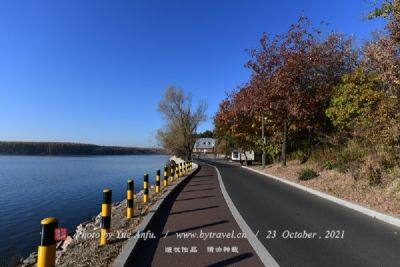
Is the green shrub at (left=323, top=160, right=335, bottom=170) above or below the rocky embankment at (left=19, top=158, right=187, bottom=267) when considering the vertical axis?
above

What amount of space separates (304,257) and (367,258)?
40.2 inches

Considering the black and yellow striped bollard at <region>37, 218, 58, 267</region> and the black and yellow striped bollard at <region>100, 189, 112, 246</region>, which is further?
the black and yellow striped bollard at <region>100, 189, 112, 246</region>

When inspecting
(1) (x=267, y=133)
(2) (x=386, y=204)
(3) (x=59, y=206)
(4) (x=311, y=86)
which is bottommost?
(3) (x=59, y=206)

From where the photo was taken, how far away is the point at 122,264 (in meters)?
5.69

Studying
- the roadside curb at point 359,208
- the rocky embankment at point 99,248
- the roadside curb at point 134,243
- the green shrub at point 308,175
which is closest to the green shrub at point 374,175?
the roadside curb at point 359,208

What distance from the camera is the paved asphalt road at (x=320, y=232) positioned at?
6384 mm

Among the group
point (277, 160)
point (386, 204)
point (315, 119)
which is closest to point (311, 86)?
point (315, 119)

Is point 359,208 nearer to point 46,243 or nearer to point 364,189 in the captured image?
point 364,189

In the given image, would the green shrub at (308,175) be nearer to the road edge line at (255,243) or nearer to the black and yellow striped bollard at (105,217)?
the road edge line at (255,243)

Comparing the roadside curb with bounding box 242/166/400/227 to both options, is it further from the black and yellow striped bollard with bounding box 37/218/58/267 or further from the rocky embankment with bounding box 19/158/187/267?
the black and yellow striped bollard with bounding box 37/218/58/267

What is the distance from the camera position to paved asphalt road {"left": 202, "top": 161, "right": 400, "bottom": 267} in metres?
6.38

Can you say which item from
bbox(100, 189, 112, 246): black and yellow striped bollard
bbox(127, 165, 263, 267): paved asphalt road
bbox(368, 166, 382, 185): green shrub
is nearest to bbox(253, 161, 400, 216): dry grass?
bbox(368, 166, 382, 185): green shrub

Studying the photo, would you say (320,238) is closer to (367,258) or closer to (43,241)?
(367,258)

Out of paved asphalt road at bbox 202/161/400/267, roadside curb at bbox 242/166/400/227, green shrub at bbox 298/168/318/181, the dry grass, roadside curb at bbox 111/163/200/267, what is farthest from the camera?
green shrub at bbox 298/168/318/181
